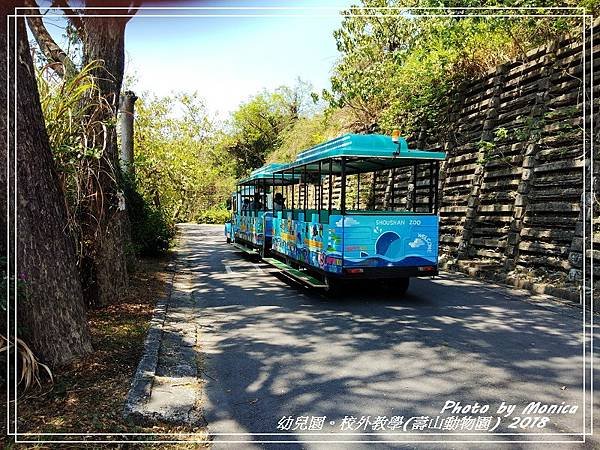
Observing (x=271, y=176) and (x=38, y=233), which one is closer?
(x=38, y=233)

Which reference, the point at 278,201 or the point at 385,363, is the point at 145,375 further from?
the point at 278,201

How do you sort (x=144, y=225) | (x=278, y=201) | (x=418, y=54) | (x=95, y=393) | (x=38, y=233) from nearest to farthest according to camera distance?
(x=95, y=393)
(x=38, y=233)
(x=144, y=225)
(x=278, y=201)
(x=418, y=54)

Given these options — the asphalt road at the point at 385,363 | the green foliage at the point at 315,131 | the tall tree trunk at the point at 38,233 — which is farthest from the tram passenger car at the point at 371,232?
the green foliage at the point at 315,131

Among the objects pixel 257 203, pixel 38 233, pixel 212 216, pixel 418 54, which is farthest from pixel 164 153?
pixel 212 216

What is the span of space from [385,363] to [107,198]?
4715 mm

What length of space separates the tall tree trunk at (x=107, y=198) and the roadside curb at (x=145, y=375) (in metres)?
0.92

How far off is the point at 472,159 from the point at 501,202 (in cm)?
200

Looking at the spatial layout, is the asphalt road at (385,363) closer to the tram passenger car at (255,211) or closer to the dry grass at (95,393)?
the dry grass at (95,393)

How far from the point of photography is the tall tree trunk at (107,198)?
743 centimetres

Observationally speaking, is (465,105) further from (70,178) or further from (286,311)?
(70,178)

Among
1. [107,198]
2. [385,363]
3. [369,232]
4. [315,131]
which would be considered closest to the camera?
[385,363]

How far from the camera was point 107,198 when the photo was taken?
25.2ft

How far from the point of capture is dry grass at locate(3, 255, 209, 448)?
12.2ft

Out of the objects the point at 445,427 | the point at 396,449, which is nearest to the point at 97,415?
the point at 396,449
